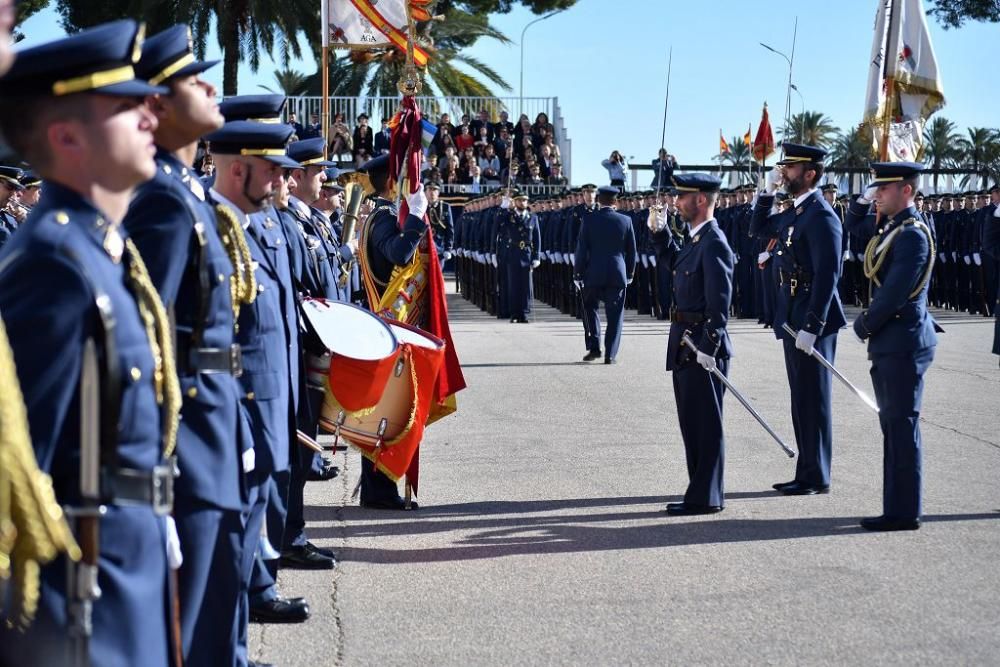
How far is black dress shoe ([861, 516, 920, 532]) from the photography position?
6848mm

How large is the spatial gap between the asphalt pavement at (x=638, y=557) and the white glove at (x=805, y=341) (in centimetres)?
85

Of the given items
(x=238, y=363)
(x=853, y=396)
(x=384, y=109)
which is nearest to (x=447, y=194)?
(x=384, y=109)

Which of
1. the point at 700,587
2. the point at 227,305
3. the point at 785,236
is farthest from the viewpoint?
the point at 785,236

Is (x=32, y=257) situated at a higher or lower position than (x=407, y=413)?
higher

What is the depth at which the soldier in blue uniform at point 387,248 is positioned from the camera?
748 cm

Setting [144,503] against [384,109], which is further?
[384,109]

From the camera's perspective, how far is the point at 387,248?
25.0 feet

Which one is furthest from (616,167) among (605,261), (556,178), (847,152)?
(847,152)

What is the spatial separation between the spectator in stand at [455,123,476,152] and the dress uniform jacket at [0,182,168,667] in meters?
30.6

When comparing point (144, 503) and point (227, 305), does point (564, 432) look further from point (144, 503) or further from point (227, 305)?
point (144, 503)

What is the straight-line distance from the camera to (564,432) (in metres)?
10.1

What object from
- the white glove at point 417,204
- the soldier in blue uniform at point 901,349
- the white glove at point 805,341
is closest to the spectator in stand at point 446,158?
the white glove at point 805,341

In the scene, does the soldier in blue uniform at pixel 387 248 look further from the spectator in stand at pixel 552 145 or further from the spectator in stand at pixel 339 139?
the spectator in stand at pixel 552 145

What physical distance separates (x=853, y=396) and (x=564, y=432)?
346 cm
